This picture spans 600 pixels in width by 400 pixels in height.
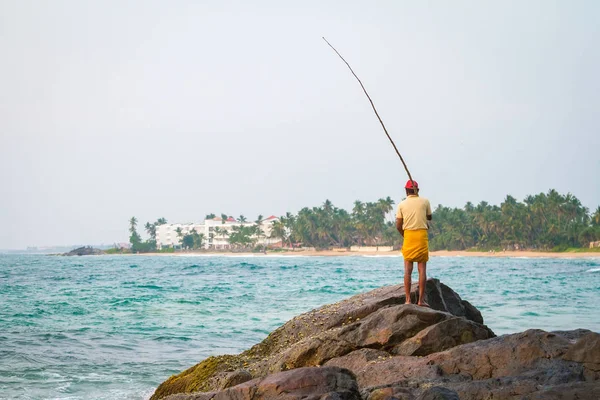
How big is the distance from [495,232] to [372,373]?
11801cm

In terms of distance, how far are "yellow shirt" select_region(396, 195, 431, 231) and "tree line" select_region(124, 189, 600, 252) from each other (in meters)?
103

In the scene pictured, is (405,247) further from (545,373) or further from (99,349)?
(99,349)

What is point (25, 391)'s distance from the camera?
1232 cm

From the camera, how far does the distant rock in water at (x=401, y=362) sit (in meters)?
5.66

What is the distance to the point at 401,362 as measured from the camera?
7156 millimetres

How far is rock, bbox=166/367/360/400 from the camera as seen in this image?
5.60 meters

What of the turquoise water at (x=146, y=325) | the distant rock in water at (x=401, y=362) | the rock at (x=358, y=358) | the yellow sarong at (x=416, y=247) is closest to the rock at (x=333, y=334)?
the distant rock in water at (x=401, y=362)

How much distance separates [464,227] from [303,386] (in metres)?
126

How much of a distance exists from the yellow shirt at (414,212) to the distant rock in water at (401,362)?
98 cm

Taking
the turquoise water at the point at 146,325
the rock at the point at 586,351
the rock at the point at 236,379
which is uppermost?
the rock at the point at 586,351

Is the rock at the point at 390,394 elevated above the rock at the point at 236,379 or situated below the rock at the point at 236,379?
above

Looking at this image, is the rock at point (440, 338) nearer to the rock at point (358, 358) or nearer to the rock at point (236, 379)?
the rock at point (358, 358)

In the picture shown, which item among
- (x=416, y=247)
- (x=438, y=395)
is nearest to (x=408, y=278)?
(x=416, y=247)

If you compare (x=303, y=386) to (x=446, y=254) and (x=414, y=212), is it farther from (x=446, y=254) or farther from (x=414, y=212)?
(x=446, y=254)
